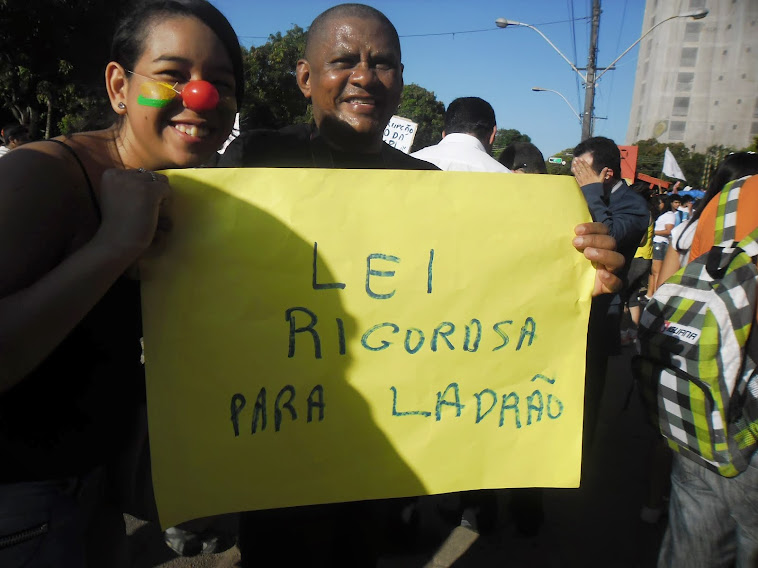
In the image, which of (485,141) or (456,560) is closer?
(456,560)

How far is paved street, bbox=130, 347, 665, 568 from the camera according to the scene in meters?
2.40

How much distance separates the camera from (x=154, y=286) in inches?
41.5

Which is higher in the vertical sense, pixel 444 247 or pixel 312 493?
pixel 444 247

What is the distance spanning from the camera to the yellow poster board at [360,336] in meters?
1.10

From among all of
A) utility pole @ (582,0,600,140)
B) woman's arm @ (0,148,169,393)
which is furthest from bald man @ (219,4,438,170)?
utility pole @ (582,0,600,140)

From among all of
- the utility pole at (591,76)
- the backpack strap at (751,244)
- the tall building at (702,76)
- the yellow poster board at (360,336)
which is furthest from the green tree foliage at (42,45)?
the tall building at (702,76)

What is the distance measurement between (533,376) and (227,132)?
0.94 metres

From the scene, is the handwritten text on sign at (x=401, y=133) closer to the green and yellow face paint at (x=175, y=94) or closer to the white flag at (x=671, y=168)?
the green and yellow face paint at (x=175, y=94)

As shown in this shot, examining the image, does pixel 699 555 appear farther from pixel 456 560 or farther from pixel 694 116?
pixel 694 116

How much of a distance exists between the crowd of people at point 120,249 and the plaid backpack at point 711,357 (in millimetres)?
353

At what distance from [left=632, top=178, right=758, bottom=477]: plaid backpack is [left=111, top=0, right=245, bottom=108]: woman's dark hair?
4.49 feet

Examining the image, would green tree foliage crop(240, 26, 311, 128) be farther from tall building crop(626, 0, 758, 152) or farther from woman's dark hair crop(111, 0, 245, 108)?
tall building crop(626, 0, 758, 152)

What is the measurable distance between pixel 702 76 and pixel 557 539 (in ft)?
244

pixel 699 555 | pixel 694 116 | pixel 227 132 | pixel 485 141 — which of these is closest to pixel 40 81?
pixel 485 141
